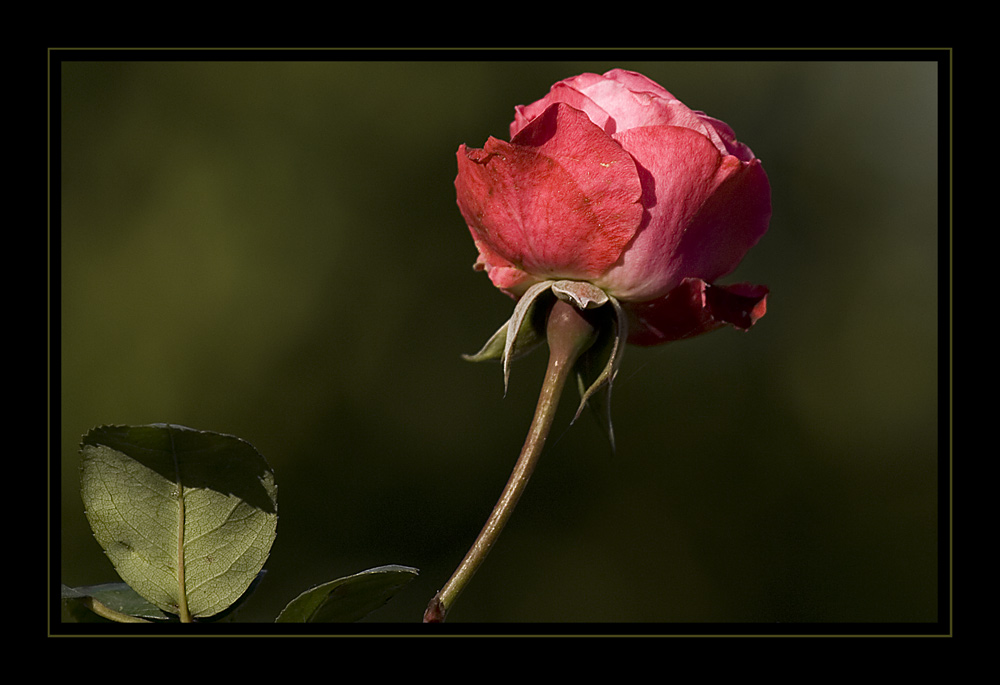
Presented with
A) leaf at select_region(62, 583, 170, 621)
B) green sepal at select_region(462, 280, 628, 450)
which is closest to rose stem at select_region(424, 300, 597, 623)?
green sepal at select_region(462, 280, 628, 450)

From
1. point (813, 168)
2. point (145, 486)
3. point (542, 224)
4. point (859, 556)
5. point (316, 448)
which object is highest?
point (813, 168)

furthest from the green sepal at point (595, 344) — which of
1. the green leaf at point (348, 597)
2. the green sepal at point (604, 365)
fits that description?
the green leaf at point (348, 597)

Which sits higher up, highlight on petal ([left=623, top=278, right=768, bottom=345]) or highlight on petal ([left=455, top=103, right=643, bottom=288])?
highlight on petal ([left=455, top=103, right=643, bottom=288])

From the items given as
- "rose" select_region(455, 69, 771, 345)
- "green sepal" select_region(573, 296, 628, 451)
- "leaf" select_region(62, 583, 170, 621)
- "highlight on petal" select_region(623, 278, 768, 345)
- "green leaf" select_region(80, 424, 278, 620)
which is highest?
"rose" select_region(455, 69, 771, 345)

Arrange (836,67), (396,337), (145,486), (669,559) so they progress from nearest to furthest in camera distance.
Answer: (145,486) < (396,337) < (669,559) < (836,67)

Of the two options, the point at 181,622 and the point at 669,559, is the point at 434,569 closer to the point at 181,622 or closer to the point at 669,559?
the point at 669,559

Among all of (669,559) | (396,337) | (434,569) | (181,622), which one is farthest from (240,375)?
(181,622)

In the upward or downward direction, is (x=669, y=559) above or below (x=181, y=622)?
below

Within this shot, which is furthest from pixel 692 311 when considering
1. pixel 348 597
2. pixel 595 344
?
pixel 348 597

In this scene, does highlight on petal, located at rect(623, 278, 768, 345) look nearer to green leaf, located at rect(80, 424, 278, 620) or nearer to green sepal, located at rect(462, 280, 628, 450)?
green sepal, located at rect(462, 280, 628, 450)
